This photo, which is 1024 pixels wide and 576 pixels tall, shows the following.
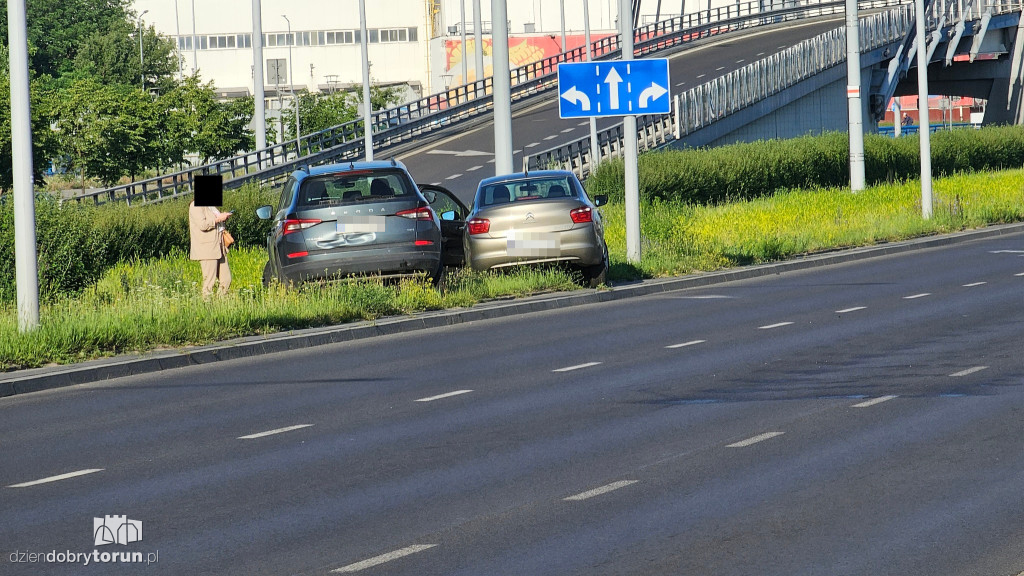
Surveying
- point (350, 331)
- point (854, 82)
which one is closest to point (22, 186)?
point (350, 331)

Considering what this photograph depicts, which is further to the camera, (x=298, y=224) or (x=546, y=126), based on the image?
(x=546, y=126)

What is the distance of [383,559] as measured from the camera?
21.1 feet

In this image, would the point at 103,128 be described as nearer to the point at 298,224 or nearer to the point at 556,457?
the point at 298,224

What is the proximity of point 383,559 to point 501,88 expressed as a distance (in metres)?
17.9

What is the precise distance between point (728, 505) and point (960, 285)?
13454mm

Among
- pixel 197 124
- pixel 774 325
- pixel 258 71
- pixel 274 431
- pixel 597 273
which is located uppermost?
pixel 258 71

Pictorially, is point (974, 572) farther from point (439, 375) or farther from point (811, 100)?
point (811, 100)

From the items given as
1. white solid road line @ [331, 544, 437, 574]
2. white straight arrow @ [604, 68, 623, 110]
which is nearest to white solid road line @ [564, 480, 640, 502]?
white solid road line @ [331, 544, 437, 574]

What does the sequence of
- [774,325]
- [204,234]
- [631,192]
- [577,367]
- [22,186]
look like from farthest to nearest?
[631,192]
[204,234]
[774,325]
[22,186]
[577,367]

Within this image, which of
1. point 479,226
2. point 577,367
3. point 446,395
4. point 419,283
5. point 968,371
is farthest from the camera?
point 479,226

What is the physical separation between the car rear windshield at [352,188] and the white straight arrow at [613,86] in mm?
6363

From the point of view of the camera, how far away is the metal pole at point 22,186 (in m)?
14.3

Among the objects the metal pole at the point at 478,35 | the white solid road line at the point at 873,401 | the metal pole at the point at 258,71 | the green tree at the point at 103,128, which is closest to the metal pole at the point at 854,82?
the metal pole at the point at 258,71

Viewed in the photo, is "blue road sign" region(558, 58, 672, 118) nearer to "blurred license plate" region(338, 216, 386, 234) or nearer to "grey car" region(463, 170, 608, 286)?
"grey car" region(463, 170, 608, 286)
